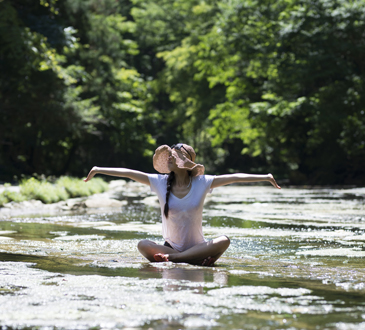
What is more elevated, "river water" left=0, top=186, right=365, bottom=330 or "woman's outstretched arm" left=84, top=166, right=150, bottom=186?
"woman's outstretched arm" left=84, top=166, right=150, bottom=186

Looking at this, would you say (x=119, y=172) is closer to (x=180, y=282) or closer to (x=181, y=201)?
(x=181, y=201)

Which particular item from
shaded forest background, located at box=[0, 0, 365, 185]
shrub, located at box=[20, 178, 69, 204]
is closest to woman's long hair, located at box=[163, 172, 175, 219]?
shrub, located at box=[20, 178, 69, 204]

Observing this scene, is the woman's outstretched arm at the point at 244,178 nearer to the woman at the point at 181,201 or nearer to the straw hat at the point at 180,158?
the woman at the point at 181,201

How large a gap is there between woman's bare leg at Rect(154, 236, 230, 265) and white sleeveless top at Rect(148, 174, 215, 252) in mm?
157

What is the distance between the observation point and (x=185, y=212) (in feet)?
19.7

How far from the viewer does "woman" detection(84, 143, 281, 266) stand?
19.6 feet

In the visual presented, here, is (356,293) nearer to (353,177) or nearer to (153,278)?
(153,278)

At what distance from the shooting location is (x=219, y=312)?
3674 mm

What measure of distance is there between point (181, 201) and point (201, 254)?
0.57m

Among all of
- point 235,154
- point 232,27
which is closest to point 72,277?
point 232,27

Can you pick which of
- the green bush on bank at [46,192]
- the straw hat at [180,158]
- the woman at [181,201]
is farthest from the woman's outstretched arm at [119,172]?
the green bush on bank at [46,192]

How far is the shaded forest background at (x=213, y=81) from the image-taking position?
27188 mm

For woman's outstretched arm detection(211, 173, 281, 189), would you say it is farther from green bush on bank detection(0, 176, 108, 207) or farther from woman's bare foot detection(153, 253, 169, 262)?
green bush on bank detection(0, 176, 108, 207)

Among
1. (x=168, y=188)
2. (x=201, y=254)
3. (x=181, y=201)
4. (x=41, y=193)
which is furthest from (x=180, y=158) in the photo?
(x=41, y=193)
